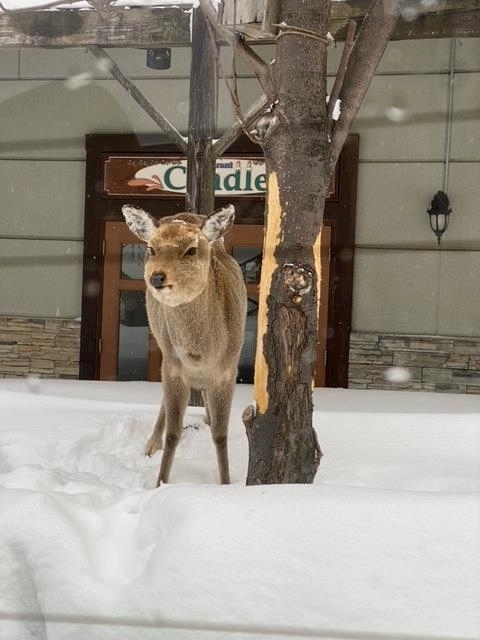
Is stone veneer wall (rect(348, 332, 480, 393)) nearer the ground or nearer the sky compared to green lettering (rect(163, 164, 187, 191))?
nearer the ground

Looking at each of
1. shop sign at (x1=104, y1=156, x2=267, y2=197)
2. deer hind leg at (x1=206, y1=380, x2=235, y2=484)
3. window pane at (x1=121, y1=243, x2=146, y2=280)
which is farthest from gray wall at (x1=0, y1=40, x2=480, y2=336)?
deer hind leg at (x1=206, y1=380, x2=235, y2=484)

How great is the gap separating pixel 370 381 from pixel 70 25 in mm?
4537

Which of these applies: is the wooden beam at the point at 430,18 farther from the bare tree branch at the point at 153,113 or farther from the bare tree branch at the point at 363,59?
the bare tree branch at the point at 363,59

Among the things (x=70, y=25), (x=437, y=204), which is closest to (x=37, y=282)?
(x=70, y=25)

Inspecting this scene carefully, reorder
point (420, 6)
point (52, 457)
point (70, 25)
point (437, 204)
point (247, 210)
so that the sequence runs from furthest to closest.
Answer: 1. point (247, 210)
2. point (437, 204)
3. point (70, 25)
4. point (420, 6)
5. point (52, 457)

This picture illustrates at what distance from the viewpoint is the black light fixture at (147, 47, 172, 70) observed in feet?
26.5

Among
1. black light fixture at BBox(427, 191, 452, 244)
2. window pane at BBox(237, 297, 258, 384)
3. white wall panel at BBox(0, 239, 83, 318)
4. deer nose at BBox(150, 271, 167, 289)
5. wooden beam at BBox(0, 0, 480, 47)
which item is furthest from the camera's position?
white wall panel at BBox(0, 239, 83, 318)

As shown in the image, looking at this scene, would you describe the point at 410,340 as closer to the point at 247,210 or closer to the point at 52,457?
the point at 247,210

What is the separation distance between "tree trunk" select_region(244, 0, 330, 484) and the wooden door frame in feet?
16.0

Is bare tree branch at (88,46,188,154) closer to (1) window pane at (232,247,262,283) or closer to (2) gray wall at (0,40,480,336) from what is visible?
(2) gray wall at (0,40,480,336)

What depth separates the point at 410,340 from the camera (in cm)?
817

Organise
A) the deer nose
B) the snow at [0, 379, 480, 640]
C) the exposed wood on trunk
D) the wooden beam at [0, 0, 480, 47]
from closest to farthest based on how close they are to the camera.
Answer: the snow at [0, 379, 480, 640] → the deer nose → the exposed wood on trunk → the wooden beam at [0, 0, 480, 47]

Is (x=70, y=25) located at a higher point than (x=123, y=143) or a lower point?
higher

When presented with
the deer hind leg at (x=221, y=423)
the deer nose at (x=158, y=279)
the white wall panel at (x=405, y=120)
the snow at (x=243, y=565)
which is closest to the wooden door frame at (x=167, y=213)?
the white wall panel at (x=405, y=120)
